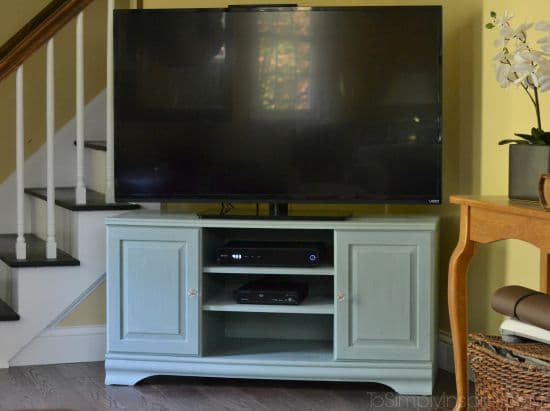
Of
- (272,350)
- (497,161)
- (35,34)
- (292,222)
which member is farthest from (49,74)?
(497,161)

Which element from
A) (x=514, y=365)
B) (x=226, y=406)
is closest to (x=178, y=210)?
(x=226, y=406)

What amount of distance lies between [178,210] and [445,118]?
1.17m

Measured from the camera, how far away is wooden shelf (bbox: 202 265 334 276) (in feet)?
12.0

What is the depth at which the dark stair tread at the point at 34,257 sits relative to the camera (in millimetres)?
3956

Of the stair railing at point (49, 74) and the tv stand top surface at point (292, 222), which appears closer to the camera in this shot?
the tv stand top surface at point (292, 222)

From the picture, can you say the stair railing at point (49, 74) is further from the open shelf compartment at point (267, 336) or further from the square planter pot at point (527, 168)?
the square planter pot at point (527, 168)

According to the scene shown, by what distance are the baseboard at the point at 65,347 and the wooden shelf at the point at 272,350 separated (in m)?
0.55

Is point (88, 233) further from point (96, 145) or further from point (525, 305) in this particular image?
point (525, 305)

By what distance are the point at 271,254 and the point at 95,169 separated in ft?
3.82

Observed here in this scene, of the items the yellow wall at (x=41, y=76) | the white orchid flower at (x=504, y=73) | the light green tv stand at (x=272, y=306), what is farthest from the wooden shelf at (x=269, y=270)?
the yellow wall at (x=41, y=76)

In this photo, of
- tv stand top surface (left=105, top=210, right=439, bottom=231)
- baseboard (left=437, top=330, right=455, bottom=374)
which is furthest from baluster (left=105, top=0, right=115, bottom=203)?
baseboard (left=437, top=330, right=455, bottom=374)

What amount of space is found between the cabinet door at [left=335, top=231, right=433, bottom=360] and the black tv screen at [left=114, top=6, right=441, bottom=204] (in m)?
0.20

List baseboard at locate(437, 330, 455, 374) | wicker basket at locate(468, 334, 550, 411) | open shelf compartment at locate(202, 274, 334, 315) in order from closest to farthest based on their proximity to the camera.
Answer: wicker basket at locate(468, 334, 550, 411) < open shelf compartment at locate(202, 274, 334, 315) < baseboard at locate(437, 330, 455, 374)

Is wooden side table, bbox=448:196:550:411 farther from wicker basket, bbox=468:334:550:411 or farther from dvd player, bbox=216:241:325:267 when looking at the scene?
dvd player, bbox=216:241:325:267
